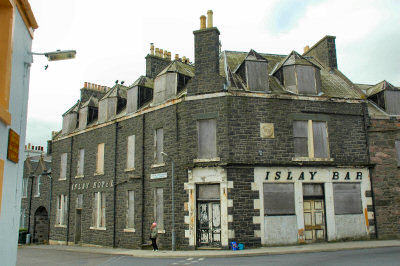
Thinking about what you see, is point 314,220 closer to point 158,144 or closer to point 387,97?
point 387,97

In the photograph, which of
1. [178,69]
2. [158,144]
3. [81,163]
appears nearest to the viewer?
[158,144]

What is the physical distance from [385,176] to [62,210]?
859 inches

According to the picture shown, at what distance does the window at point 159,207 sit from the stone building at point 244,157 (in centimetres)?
6

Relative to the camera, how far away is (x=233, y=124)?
17391 mm

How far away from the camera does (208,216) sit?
17.0 meters

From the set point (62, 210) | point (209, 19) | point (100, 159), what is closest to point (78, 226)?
point (62, 210)

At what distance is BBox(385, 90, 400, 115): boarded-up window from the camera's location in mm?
20619

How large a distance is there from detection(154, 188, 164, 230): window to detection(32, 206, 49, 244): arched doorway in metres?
16.1

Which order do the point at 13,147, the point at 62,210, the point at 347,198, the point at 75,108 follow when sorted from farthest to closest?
1. the point at 75,108
2. the point at 62,210
3. the point at 347,198
4. the point at 13,147

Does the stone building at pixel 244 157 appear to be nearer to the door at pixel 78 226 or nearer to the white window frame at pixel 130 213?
the white window frame at pixel 130 213

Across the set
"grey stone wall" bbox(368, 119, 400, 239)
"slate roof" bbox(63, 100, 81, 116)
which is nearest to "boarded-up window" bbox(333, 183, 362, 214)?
"grey stone wall" bbox(368, 119, 400, 239)

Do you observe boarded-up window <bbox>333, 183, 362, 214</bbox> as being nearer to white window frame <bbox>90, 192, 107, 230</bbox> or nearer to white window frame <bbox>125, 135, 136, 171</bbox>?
white window frame <bbox>125, 135, 136, 171</bbox>

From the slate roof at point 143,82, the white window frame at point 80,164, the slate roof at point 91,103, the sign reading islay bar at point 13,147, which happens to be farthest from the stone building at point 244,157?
the sign reading islay bar at point 13,147

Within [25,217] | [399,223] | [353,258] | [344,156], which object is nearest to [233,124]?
[344,156]
